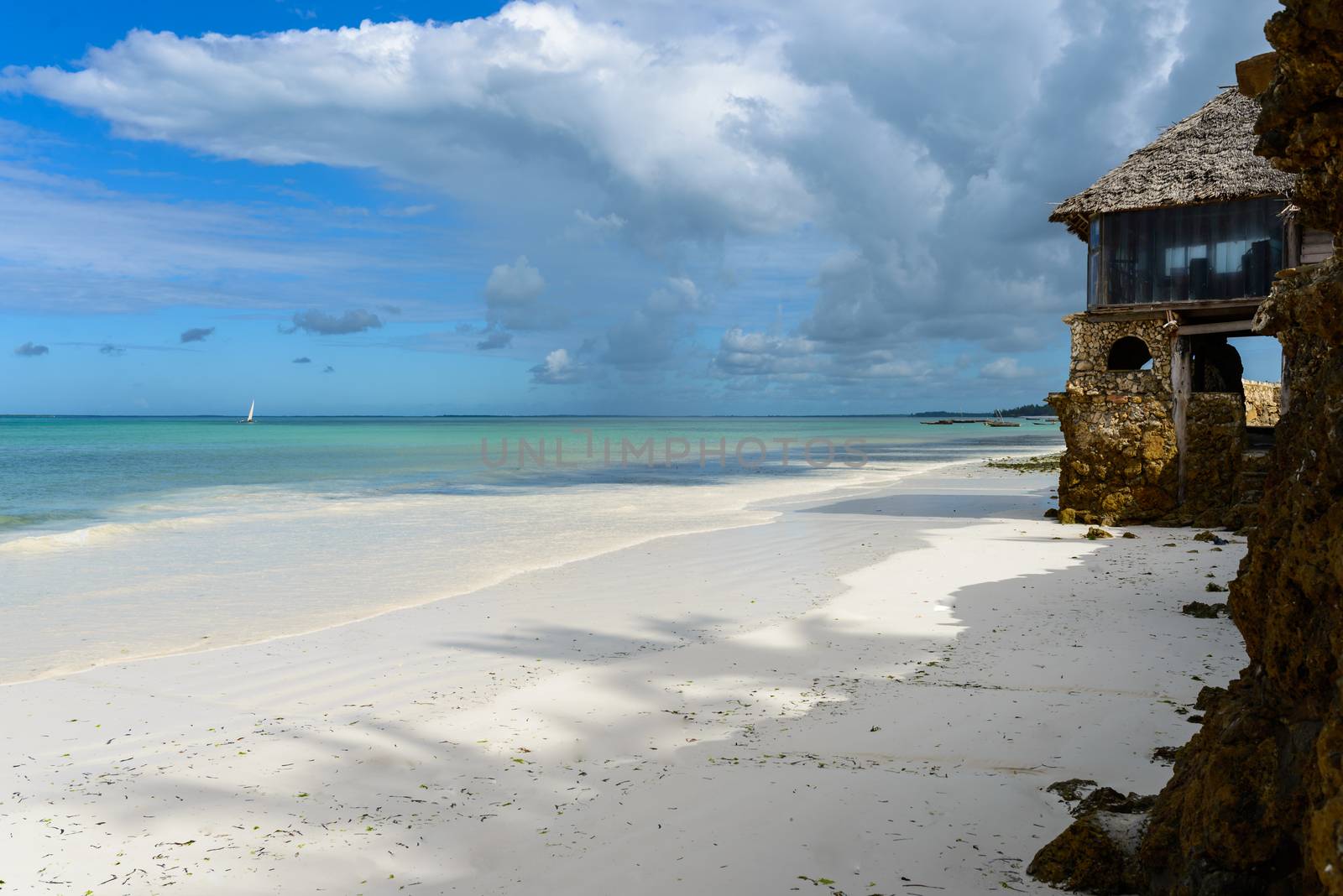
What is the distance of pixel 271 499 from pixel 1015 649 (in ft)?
80.9

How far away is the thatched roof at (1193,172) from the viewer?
664 inches

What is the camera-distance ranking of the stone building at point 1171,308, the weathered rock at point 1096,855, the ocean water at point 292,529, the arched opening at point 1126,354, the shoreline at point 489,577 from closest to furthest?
the weathered rock at point 1096,855, the shoreline at point 489,577, the ocean water at point 292,529, the stone building at point 1171,308, the arched opening at point 1126,354

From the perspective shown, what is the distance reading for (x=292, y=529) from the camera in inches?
802

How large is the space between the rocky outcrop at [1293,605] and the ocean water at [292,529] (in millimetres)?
9345

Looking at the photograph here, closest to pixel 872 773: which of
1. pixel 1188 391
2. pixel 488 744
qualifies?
pixel 488 744

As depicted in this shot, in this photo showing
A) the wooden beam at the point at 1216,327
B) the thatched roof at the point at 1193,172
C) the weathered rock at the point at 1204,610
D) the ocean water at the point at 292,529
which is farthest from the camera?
the wooden beam at the point at 1216,327

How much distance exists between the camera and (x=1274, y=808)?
300 centimetres

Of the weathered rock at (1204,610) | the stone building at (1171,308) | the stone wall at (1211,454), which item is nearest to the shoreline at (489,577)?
the stone building at (1171,308)

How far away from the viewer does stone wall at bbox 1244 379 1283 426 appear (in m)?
26.0

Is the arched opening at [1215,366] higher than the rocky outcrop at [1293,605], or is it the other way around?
the arched opening at [1215,366]

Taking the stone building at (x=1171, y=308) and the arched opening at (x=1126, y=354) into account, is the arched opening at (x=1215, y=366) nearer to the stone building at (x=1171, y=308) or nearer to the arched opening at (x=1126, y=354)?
the arched opening at (x=1126, y=354)

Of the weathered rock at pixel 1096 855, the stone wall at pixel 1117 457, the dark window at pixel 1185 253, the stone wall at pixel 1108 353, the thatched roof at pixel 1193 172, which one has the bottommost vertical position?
the weathered rock at pixel 1096 855

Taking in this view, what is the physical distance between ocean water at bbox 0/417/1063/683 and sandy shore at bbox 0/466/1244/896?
182 centimetres

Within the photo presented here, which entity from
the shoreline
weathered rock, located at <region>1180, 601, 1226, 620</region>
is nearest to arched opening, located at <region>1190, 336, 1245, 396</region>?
the shoreline
